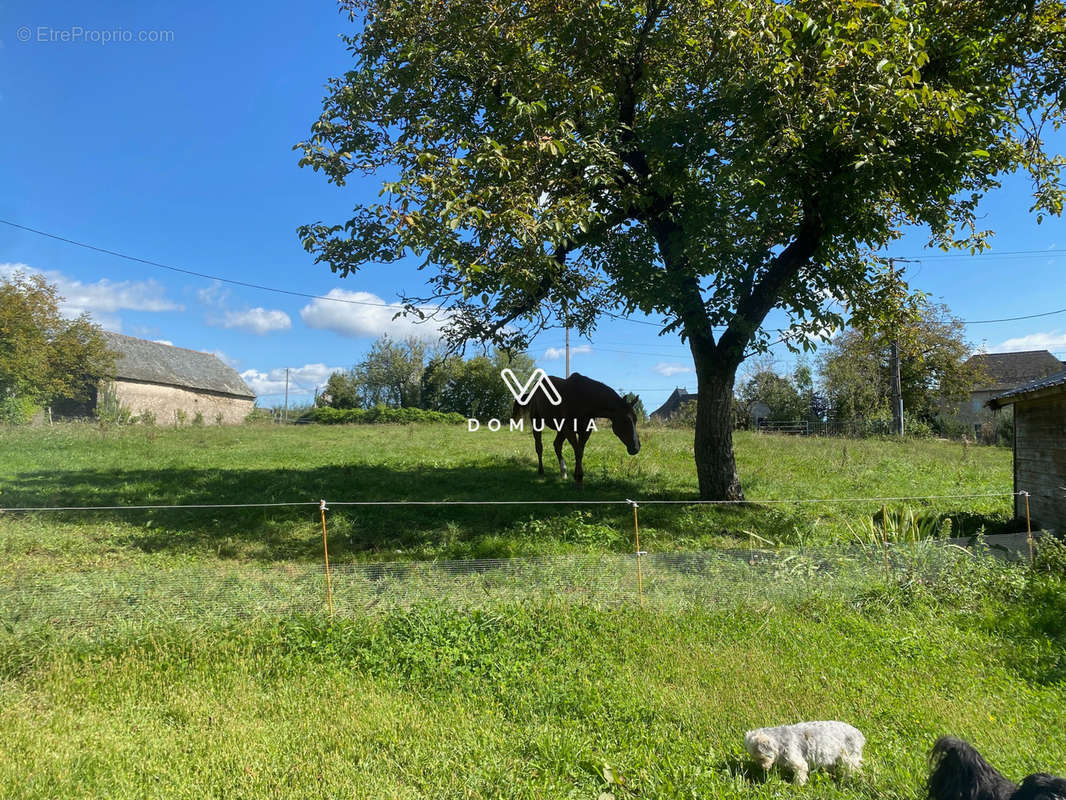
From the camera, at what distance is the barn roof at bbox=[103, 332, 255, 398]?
37.5 meters

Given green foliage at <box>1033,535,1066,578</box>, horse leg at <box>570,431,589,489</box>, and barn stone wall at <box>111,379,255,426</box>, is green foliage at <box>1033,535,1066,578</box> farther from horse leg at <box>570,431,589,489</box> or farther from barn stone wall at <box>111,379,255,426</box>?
barn stone wall at <box>111,379,255,426</box>

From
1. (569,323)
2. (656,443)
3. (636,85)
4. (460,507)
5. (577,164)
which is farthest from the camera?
(656,443)

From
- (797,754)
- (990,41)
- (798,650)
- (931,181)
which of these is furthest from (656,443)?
(797,754)

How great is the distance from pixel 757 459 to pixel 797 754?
13.4 m

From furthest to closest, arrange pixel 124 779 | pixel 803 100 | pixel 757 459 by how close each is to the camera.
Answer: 1. pixel 757 459
2. pixel 803 100
3. pixel 124 779

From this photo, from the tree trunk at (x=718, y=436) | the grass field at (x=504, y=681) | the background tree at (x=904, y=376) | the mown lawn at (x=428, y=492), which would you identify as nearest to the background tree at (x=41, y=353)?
the mown lawn at (x=428, y=492)

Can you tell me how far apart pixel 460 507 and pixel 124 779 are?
7.55 metres

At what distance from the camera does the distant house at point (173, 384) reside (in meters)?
36.8

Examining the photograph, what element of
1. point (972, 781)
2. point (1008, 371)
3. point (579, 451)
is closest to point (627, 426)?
point (579, 451)

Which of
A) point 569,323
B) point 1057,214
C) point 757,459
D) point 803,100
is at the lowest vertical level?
point 757,459

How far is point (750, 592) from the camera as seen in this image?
6078 mm

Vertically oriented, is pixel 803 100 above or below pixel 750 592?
above

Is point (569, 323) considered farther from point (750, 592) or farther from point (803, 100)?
point (750, 592)

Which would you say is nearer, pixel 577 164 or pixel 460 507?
pixel 577 164
